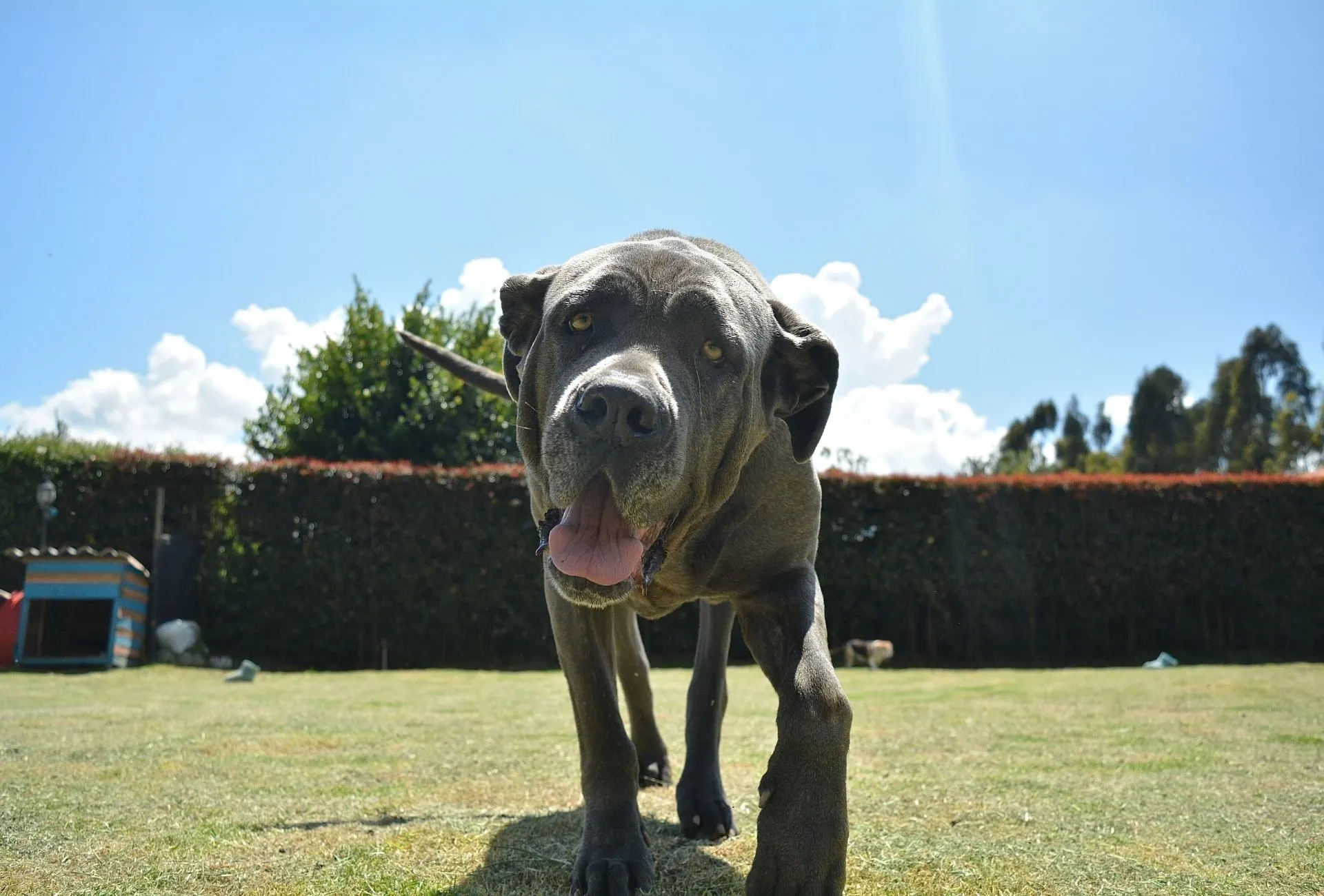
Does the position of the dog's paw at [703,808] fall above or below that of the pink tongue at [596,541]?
below

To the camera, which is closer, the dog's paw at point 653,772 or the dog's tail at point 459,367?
the dog's paw at point 653,772

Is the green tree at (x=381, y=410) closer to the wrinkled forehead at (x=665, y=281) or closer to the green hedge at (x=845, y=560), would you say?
the green hedge at (x=845, y=560)

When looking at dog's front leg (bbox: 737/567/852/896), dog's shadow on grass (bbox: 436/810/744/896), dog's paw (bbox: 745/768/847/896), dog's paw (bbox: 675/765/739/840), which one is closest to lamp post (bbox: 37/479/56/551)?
dog's shadow on grass (bbox: 436/810/744/896)

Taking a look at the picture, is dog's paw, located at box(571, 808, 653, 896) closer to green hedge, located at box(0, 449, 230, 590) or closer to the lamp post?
green hedge, located at box(0, 449, 230, 590)

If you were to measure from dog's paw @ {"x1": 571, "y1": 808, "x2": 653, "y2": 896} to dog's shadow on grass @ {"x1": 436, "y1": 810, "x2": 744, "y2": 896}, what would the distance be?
0.22ft

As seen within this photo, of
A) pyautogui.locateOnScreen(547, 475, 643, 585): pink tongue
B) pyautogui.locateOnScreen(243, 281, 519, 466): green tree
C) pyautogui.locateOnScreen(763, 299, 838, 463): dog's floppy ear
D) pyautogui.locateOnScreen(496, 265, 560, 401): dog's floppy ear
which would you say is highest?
pyautogui.locateOnScreen(243, 281, 519, 466): green tree

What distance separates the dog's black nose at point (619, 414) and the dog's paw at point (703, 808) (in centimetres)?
166

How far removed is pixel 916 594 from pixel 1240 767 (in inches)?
455

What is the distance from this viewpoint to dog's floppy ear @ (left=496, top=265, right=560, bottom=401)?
10.3 ft

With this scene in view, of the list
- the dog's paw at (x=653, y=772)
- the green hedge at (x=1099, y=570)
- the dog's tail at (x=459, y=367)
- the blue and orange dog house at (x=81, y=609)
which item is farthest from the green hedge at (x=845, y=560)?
the dog's paw at (x=653, y=772)

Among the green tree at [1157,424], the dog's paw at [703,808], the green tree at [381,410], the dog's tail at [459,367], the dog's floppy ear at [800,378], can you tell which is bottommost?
the dog's paw at [703,808]

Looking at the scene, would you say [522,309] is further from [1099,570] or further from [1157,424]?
[1157,424]

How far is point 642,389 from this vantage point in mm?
2416

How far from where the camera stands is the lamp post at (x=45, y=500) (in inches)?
564
